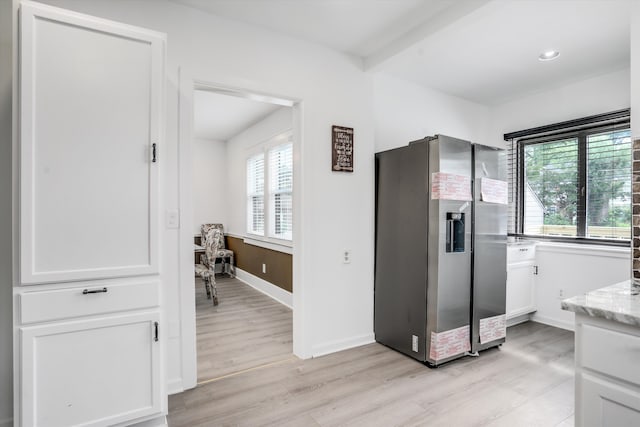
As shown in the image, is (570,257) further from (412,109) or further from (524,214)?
(412,109)

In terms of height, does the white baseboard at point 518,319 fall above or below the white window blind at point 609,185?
below

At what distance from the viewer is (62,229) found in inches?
61.3

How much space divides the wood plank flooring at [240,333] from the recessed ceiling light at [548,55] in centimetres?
344

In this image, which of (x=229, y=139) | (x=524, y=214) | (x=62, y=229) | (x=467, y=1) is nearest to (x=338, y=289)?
(x=62, y=229)

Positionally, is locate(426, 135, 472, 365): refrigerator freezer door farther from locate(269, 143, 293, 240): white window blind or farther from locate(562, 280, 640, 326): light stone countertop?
locate(269, 143, 293, 240): white window blind

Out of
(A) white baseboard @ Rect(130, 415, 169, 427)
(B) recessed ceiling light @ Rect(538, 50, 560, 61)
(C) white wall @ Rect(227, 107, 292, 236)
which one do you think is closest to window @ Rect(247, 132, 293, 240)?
(C) white wall @ Rect(227, 107, 292, 236)

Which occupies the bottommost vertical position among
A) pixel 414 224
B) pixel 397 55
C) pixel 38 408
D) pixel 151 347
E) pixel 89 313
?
pixel 38 408

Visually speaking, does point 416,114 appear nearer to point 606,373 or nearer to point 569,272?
point 569,272

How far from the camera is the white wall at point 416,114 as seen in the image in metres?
3.28

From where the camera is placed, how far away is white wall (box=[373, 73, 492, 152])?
3.28 m

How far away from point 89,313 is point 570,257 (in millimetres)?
4175

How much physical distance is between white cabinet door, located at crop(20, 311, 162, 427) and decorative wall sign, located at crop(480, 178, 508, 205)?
2.68m

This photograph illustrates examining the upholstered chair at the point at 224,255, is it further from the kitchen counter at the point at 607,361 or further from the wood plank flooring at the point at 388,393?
the kitchen counter at the point at 607,361

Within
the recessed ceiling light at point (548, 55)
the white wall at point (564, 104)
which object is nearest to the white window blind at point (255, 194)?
the white wall at point (564, 104)
